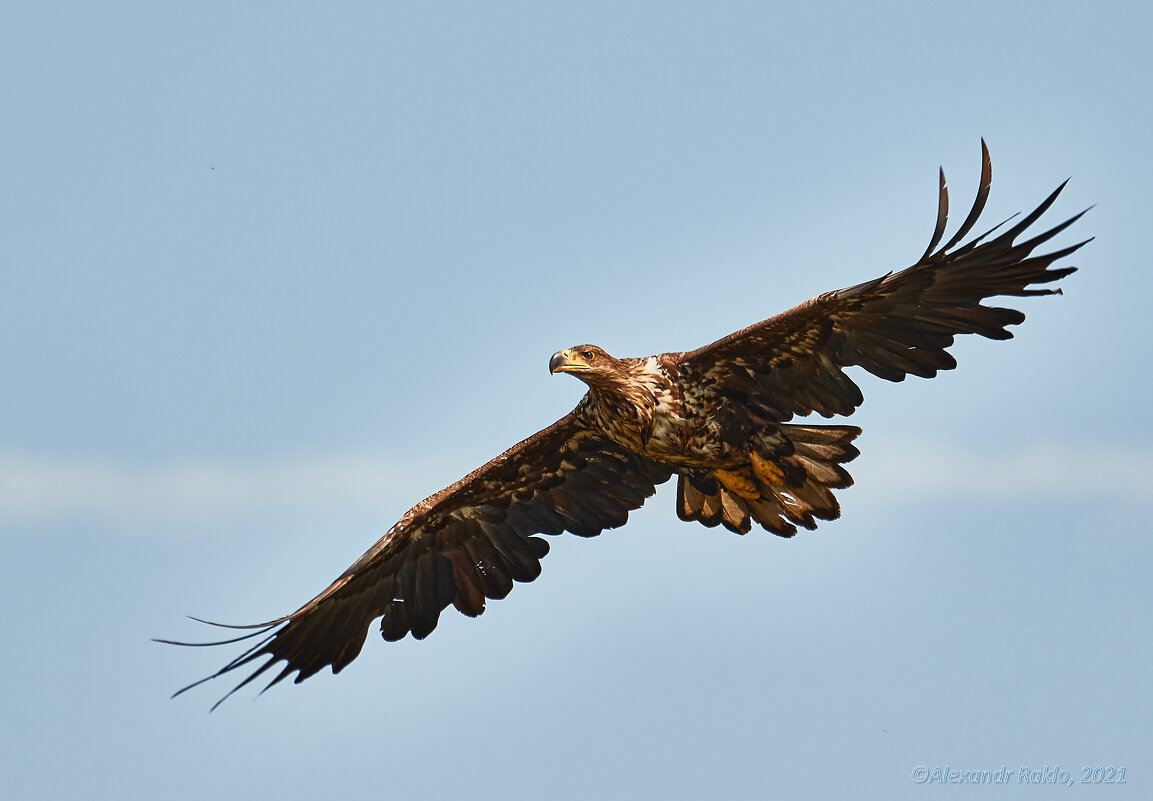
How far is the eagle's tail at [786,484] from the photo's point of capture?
43.4 feet

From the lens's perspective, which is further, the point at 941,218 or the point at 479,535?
the point at 479,535

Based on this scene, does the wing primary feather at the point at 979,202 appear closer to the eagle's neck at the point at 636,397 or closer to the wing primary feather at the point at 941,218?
the wing primary feather at the point at 941,218

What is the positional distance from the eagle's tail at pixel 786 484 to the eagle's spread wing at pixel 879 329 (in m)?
0.33

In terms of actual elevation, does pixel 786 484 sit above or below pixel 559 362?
below

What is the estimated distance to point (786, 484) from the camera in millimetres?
13383

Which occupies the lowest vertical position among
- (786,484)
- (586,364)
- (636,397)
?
(786,484)

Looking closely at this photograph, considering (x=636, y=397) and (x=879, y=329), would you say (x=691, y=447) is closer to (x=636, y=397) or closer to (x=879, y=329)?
(x=636, y=397)

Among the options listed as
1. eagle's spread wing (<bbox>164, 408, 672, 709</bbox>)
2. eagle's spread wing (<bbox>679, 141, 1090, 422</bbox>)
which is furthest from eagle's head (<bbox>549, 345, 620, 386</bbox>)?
eagle's spread wing (<bbox>164, 408, 672, 709</bbox>)

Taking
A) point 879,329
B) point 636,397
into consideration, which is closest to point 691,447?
point 636,397

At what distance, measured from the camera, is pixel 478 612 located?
14.3 metres

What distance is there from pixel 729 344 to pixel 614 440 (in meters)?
1.36

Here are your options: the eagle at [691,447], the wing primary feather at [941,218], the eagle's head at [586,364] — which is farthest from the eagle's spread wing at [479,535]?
the wing primary feather at [941,218]

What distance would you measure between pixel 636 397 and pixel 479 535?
2.34 m

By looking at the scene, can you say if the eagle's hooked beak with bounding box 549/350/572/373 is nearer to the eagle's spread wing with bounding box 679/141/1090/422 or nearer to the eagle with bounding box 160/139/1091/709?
the eagle with bounding box 160/139/1091/709
